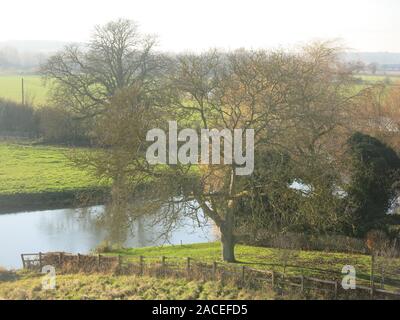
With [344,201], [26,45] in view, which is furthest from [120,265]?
[26,45]

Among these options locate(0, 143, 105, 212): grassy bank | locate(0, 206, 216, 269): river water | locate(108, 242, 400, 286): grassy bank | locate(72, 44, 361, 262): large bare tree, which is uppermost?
locate(72, 44, 361, 262): large bare tree

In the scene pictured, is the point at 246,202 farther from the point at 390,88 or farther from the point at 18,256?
the point at 390,88

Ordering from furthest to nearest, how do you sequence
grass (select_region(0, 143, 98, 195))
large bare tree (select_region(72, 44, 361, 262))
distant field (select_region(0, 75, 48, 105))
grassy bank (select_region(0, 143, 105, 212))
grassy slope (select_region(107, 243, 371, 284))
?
distant field (select_region(0, 75, 48, 105))
grass (select_region(0, 143, 98, 195))
grassy bank (select_region(0, 143, 105, 212))
grassy slope (select_region(107, 243, 371, 284))
large bare tree (select_region(72, 44, 361, 262))

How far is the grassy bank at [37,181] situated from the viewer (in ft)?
104

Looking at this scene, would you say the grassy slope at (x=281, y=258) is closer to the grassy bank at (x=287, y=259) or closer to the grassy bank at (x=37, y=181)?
the grassy bank at (x=287, y=259)

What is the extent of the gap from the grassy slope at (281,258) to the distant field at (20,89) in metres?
33.0

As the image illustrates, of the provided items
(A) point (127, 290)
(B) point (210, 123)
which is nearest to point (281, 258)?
(B) point (210, 123)

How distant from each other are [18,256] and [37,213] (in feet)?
25.0

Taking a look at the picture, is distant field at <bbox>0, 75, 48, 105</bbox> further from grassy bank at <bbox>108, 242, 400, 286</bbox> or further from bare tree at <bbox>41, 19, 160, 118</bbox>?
grassy bank at <bbox>108, 242, 400, 286</bbox>

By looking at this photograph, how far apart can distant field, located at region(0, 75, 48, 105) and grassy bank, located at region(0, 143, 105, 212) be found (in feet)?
33.7

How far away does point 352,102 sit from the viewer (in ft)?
92.7

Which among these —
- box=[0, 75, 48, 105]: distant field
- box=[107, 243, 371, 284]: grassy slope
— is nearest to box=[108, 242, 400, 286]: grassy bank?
box=[107, 243, 371, 284]: grassy slope

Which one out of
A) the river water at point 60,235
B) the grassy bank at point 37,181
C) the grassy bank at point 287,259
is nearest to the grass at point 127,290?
the grassy bank at point 287,259

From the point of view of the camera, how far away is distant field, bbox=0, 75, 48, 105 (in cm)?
5721
